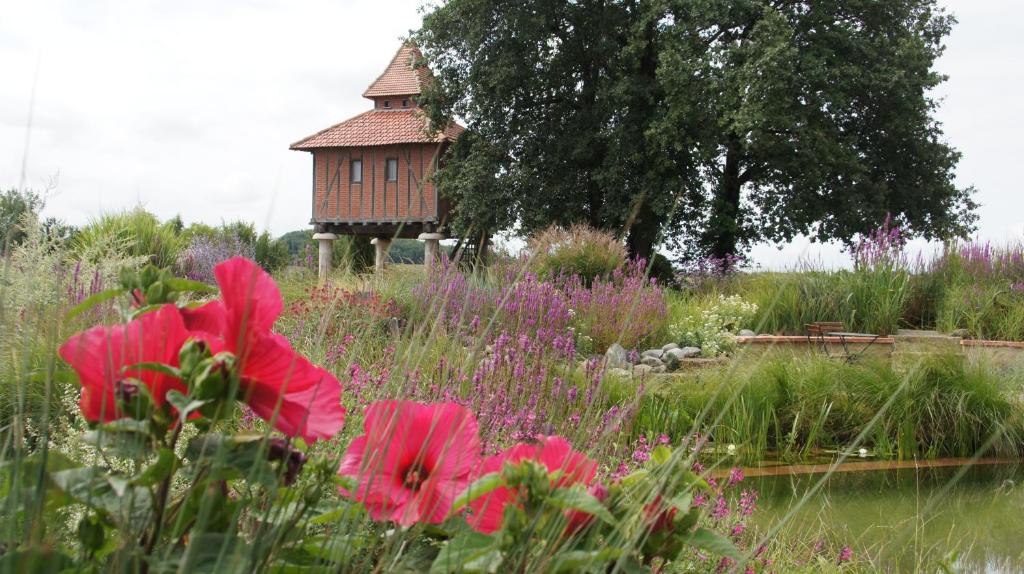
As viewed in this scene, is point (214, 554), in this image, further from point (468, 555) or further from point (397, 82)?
point (397, 82)

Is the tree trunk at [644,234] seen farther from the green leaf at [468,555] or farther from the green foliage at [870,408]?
the green leaf at [468,555]

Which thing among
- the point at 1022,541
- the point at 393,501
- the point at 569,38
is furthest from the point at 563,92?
the point at 393,501

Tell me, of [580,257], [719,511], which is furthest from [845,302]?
[719,511]

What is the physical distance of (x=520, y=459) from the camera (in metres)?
0.74

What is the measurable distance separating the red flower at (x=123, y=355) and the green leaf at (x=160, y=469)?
0.17ft

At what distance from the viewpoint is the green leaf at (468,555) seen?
686 mm

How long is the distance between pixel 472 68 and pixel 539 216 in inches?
→ 158

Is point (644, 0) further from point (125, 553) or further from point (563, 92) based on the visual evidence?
point (125, 553)

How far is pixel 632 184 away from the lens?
1792 cm

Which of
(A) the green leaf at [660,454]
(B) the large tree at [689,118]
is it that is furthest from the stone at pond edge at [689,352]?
(B) the large tree at [689,118]

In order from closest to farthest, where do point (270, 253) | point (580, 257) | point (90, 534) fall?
1. point (90, 534)
2. point (580, 257)
3. point (270, 253)

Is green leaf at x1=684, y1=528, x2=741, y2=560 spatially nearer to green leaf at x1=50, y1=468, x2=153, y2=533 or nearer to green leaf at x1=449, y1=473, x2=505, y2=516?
green leaf at x1=449, y1=473, x2=505, y2=516

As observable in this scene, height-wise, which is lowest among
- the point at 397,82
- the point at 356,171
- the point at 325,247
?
the point at 325,247

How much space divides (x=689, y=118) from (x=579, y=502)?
16942 mm
